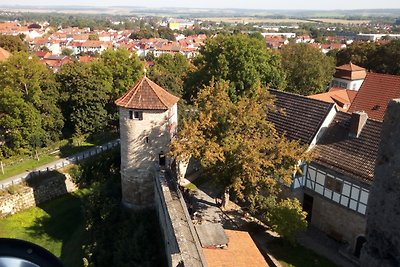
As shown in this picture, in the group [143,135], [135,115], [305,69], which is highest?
[135,115]

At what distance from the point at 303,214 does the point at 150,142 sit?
32.8 feet

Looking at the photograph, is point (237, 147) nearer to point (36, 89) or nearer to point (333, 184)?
point (333, 184)

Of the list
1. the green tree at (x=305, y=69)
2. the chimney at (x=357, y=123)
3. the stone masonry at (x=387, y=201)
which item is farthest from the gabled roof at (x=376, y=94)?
the stone masonry at (x=387, y=201)

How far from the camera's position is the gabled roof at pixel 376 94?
32.5 m

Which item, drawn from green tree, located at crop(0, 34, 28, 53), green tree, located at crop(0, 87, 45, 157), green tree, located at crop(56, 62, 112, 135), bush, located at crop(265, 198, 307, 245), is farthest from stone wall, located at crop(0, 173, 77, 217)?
green tree, located at crop(0, 34, 28, 53)

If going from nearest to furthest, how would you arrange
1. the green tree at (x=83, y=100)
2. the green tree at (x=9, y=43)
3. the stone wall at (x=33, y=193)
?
the stone wall at (x=33, y=193) < the green tree at (x=83, y=100) < the green tree at (x=9, y=43)

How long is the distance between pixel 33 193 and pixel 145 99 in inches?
555

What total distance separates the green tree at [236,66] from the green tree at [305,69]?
6.96m

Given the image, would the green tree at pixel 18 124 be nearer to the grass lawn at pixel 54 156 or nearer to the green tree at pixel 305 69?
the grass lawn at pixel 54 156

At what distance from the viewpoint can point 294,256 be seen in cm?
2123

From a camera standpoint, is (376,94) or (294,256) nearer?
(294,256)

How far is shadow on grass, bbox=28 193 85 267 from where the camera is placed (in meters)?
25.5

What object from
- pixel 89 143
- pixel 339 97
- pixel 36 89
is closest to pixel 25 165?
pixel 89 143

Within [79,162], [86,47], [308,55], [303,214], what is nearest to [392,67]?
[308,55]
